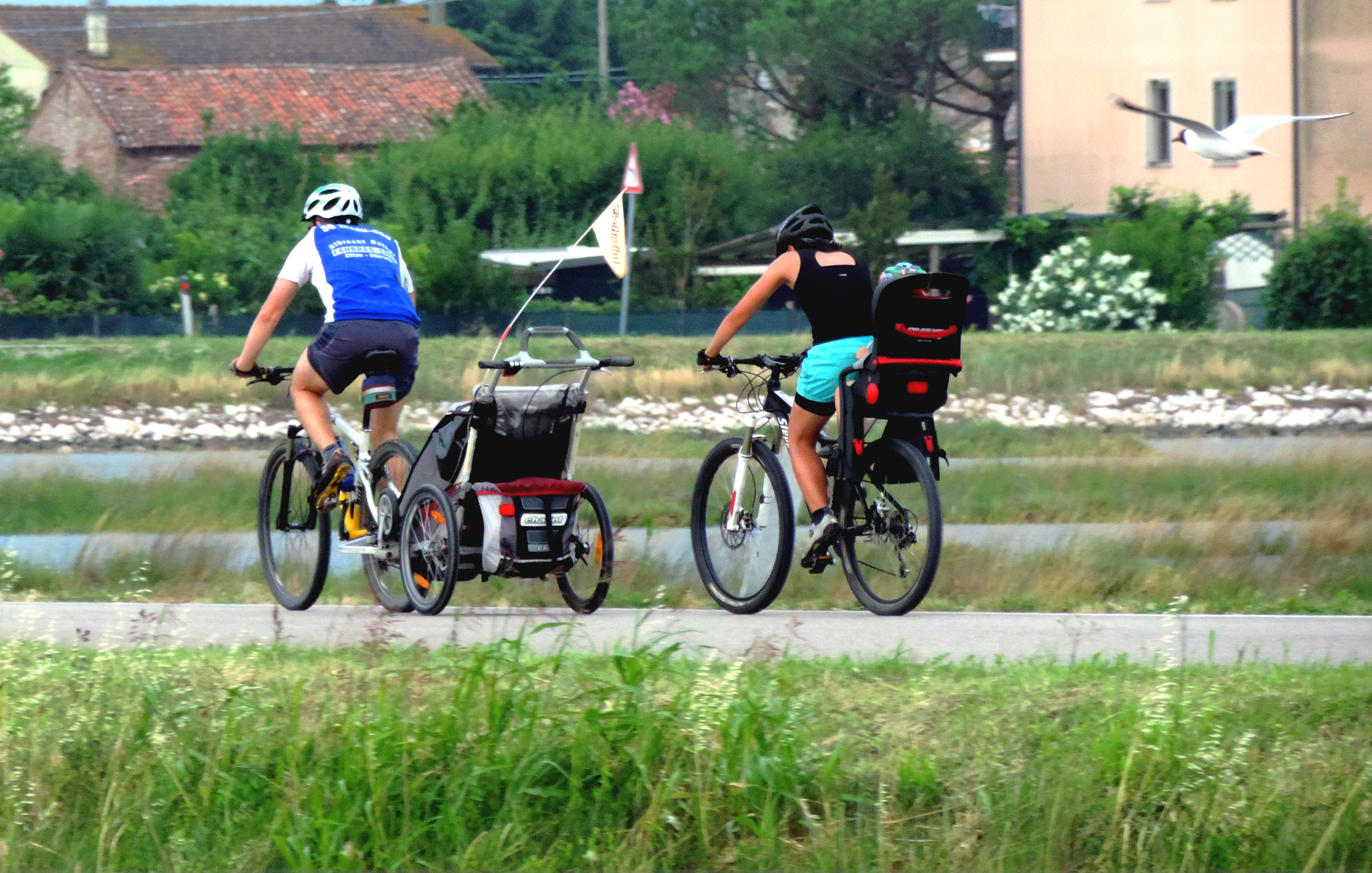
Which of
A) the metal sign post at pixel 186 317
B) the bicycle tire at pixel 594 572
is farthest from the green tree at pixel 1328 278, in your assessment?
the bicycle tire at pixel 594 572

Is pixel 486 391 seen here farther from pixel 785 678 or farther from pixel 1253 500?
pixel 1253 500

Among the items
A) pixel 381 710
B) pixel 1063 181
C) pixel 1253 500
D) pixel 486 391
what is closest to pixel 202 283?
pixel 1063 181

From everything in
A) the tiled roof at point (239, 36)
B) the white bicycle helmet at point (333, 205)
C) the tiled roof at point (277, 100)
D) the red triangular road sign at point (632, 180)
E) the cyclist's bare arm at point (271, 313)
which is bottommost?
the cyclist's bare arm at point (271, 313)

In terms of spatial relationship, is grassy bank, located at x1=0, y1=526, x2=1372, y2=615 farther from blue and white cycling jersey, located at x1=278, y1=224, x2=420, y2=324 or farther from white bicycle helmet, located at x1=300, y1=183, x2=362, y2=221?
white bicycle helmet, located at x1=300, y1=183, x2=362, y2=221

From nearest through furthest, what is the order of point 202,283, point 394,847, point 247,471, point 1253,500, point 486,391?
point 394,847 → point 486,391 → point 1253,500 → point 247,471 → point 202,283

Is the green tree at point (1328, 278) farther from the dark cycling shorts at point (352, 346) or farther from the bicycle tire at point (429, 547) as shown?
the bicycle tire at point (429, 547)

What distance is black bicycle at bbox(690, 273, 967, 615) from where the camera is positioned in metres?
7.54

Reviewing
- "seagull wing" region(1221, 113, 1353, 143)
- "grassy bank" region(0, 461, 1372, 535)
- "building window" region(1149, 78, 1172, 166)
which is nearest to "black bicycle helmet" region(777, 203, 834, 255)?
"grassy bank" region(0, 461, 1372, 535)

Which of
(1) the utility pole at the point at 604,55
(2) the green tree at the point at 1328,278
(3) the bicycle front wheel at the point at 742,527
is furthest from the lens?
(1) the utility pole at the point at 604,55

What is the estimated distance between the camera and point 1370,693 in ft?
18.3

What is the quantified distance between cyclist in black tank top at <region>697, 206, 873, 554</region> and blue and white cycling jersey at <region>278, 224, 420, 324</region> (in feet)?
4.67

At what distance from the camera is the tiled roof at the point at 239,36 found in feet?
197

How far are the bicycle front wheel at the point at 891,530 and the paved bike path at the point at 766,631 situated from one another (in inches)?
5.2

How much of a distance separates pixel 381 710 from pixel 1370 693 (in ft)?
10.0
